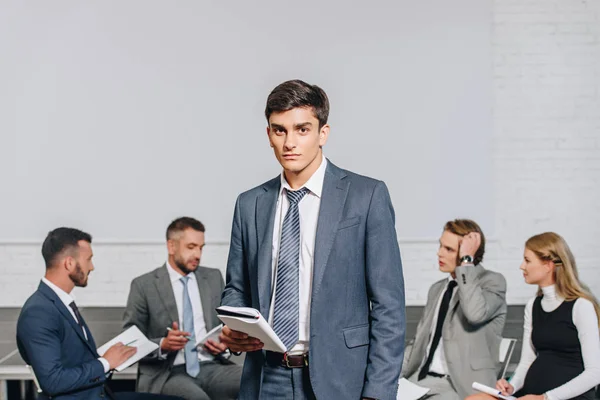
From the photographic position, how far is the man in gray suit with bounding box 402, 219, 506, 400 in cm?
402

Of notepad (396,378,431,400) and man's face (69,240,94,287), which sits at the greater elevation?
man's face (69,240,94,287)

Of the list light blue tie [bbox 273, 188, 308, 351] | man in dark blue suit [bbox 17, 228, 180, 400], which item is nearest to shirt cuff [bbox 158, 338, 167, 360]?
man in dark blue suit [bbox 17, 228, 180, 400]

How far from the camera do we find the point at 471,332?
407 cm

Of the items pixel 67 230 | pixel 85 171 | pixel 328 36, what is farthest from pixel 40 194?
pixel 67 230

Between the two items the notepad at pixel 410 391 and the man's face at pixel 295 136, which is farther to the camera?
the notepad at pixel 410 391

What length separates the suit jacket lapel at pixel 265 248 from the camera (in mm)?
2225

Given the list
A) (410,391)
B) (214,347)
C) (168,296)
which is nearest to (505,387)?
(410,391)

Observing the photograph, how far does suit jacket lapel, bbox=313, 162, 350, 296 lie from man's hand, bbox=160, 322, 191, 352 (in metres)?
2.06

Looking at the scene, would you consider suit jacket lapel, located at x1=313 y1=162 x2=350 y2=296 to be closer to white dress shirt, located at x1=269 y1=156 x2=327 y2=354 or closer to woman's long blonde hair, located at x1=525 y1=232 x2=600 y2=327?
white dress shirt, located at x1=269 y1=156 x2=327 y2=354

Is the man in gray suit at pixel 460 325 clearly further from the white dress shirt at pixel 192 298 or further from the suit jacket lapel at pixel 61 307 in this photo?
the suit jacket lapel at pixel 61 307

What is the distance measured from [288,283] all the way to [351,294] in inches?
6.3

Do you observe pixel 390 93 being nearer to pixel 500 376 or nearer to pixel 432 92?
pixel 432 92

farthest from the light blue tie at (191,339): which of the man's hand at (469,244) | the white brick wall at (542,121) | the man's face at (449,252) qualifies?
the white brick wall at (542,121)

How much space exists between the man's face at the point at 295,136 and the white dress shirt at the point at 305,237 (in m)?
0.07
